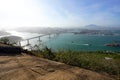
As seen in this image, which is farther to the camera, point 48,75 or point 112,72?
point 112,72

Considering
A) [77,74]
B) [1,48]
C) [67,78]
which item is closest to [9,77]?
[67,78]

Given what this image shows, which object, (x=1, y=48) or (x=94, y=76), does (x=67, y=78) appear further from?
(x=1, y=48)

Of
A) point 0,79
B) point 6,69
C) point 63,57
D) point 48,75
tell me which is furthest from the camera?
point 63,57

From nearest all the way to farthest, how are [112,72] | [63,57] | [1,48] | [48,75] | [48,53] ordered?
1. [48,75]
2. [112,72]
3. [63,57]
4. [1,48]
5. [48,53]

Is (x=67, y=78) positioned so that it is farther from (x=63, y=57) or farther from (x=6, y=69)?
(x=63, y=57)

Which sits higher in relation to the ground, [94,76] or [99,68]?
[94,76]

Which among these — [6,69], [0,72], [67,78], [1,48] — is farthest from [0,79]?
[1,48]

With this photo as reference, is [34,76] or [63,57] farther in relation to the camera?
[63,57]

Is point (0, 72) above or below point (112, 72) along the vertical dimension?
above

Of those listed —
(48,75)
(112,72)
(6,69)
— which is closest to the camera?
(48,75)
